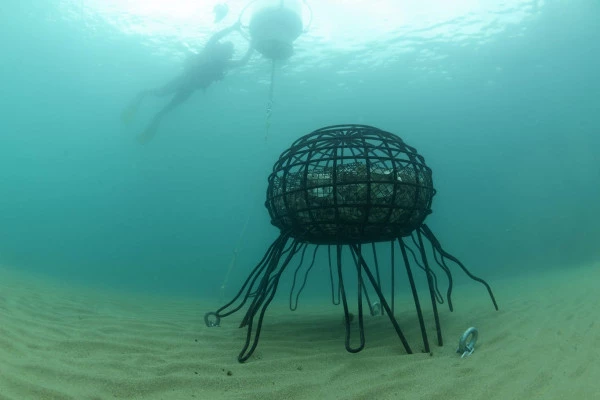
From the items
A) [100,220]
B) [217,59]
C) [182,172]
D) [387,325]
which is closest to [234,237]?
[182,172]

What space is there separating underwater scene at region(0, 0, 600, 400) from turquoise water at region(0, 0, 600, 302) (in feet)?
0.68

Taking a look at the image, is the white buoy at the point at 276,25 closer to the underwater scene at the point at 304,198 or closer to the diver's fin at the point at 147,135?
the underwater scene at the point at 304,198

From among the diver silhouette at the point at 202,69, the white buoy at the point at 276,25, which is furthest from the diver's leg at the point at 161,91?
the white buoy at the point at 276,25

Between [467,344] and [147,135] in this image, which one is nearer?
[467,344]

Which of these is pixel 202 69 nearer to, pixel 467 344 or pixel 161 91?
pixel 161 91

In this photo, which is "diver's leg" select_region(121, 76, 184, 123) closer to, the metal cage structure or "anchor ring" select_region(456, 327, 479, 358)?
the metal cage structure

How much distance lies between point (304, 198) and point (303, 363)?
3.91ft

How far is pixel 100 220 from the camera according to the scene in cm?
6612

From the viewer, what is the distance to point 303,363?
8.07 ft

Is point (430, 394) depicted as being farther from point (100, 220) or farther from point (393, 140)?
point (100, 220)

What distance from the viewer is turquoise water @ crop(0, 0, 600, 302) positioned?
1825 centimetres

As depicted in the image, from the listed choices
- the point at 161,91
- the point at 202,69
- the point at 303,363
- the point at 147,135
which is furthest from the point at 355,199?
the point at 147,135

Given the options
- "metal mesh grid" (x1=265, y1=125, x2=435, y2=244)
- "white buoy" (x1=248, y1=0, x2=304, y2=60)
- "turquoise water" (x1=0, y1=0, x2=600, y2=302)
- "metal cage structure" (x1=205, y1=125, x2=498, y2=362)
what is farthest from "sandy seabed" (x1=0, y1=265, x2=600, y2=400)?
"white buoy" (x1=248, y1=0, x2=304, y2=60)

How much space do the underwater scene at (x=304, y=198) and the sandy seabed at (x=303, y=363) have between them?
0.07 ft
